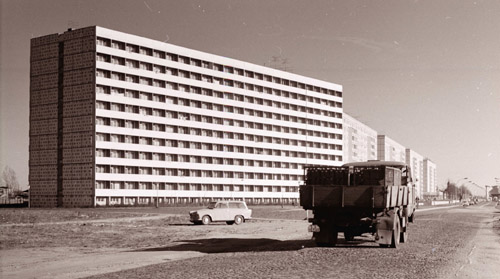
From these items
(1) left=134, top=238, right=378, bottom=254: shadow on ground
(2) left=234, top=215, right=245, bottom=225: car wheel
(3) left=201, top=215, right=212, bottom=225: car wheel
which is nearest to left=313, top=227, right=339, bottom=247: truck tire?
(1) left=134, top=238, right=378, bottom=254: shadow on ground

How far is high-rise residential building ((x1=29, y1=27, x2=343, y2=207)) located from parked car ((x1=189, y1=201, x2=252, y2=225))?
48.9 meters

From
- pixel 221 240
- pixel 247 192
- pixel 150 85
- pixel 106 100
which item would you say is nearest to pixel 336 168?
pixel 221 240

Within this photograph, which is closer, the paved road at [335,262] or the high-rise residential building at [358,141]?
the paved road at [335,262]

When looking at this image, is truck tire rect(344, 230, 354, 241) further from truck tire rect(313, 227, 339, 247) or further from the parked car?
the parked car

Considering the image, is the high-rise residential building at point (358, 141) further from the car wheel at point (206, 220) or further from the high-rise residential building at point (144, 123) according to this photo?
the car wheel at point (206, 220)

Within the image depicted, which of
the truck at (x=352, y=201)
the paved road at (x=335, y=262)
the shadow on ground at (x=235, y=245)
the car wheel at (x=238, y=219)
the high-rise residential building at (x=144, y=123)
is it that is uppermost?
the high-rise residential building at (x=144, y=123)

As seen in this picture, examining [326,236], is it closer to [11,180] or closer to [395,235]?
[395,235]

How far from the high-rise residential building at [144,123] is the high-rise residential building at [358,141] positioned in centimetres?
4266

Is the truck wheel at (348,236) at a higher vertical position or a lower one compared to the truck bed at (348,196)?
lower

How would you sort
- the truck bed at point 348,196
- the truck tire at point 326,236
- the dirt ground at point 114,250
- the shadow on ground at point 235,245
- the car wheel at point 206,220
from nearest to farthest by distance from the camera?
the dirt ground at point 114,250 < the truck bed at point 348,196 < the truck tire at point 326,236 < the shadow on ground at point 235,245 < the car wheel at point 206,220

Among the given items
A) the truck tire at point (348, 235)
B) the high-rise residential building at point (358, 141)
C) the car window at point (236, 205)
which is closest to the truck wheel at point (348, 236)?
the truck tire at point (348, 235)

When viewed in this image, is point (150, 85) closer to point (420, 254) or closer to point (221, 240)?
point (221, 240)

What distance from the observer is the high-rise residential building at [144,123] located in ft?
274

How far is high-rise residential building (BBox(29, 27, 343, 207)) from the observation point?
83375 millimetres
